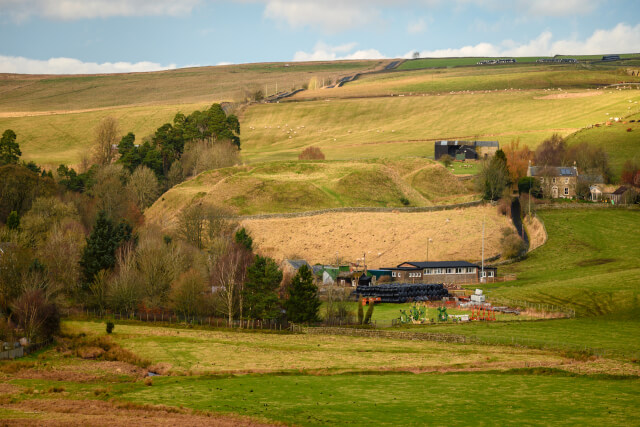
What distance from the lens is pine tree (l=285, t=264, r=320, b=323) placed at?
256 feet

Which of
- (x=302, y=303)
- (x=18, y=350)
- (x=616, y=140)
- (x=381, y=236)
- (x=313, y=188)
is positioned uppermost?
(x=616, y=140)

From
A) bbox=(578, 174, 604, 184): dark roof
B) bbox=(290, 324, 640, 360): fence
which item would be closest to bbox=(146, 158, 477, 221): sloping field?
bbox=(578, 174, 604, 184): dark roof

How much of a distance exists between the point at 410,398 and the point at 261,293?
114 feet

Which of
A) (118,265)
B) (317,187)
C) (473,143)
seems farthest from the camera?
(473,143)

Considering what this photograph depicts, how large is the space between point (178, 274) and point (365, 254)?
35882mm

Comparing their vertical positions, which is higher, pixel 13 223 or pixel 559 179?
pixel 559 179

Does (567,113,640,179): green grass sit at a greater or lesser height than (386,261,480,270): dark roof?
greater

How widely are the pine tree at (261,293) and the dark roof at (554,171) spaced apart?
7827 centimetres

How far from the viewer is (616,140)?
537 ft

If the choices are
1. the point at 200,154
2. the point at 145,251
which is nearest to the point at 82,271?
the point at 145,251

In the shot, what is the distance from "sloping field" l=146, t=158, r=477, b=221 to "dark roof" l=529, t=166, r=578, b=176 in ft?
41.7

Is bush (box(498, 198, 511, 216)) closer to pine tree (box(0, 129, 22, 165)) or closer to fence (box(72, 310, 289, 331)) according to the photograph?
fence (box(72, 310, 289, 331))

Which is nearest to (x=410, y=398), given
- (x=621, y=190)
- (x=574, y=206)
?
(x=574, y=206)

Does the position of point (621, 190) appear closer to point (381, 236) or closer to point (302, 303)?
point (381, 236)
